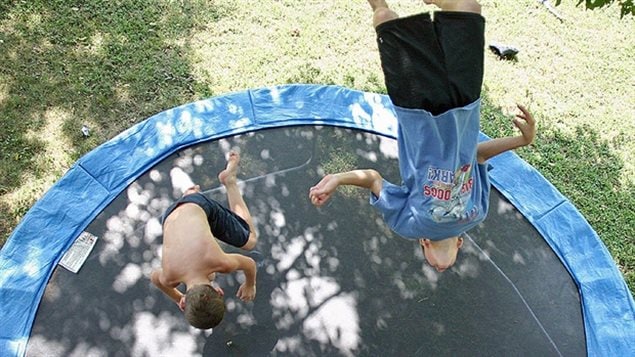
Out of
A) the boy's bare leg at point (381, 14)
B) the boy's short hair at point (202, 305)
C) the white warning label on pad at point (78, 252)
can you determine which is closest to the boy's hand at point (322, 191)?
the boy's short hair at point (202, 305)

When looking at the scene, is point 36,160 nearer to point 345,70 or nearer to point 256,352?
point 256,352

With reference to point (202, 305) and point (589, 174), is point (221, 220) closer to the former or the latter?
point (202, 305)

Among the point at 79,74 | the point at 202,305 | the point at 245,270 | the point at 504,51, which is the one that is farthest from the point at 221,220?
the point at 504,51

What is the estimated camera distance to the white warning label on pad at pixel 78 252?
9.73 feet

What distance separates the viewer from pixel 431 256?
281 centimetres

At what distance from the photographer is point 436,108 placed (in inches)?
96.6

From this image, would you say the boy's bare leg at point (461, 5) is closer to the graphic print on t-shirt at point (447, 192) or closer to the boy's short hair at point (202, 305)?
the graphic print on t-shirt at point (447, 192)

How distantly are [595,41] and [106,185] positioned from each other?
4.16m

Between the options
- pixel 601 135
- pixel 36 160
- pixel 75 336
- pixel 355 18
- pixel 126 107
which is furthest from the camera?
pixel 355 18

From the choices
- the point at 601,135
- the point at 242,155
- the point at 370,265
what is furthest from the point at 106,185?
the point at 601,135

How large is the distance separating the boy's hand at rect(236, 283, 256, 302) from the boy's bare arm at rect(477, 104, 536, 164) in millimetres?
1318

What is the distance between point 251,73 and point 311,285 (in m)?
1.73

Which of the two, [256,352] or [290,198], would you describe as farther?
[290,198]

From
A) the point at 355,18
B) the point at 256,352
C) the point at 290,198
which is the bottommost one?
the point at 256,352
